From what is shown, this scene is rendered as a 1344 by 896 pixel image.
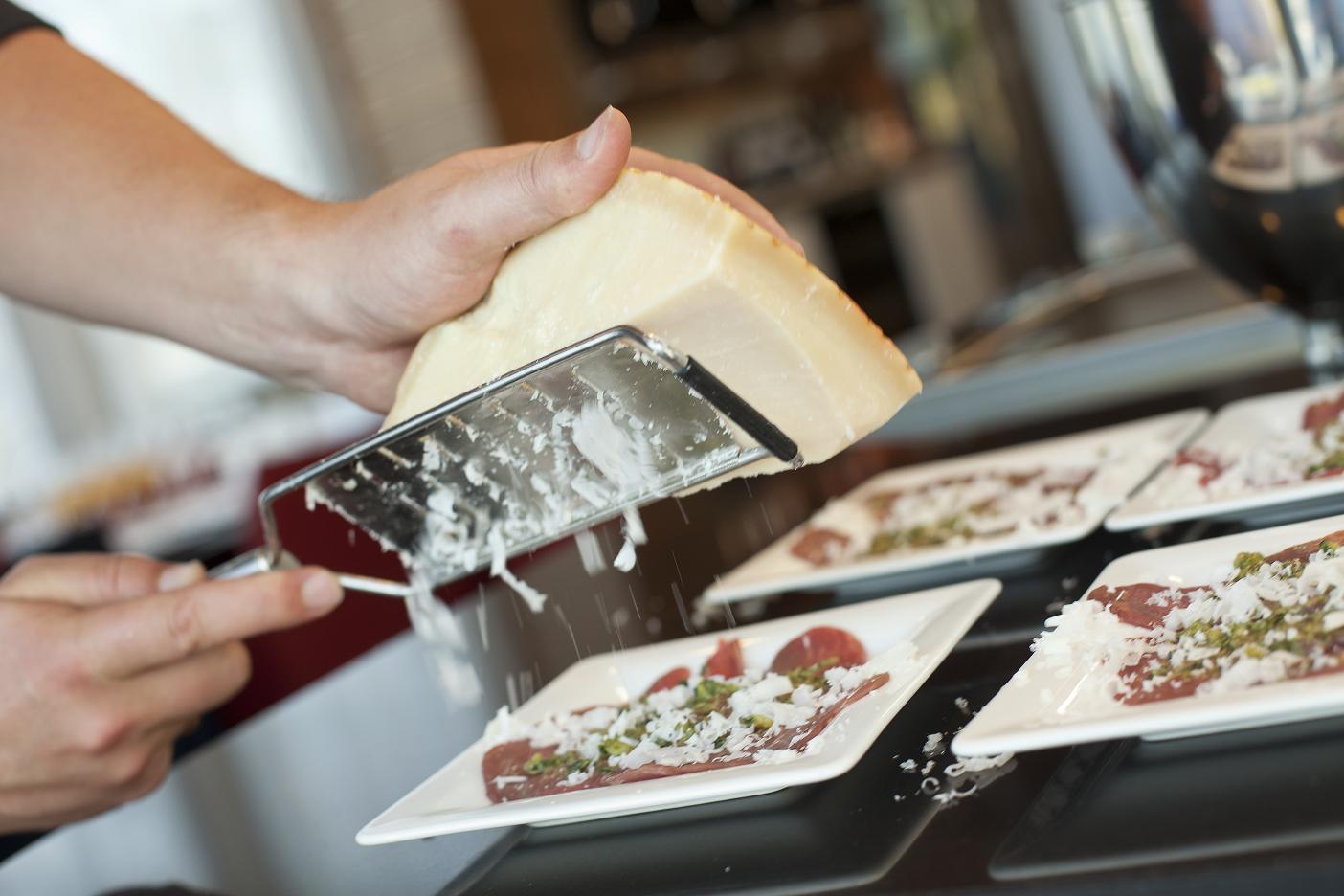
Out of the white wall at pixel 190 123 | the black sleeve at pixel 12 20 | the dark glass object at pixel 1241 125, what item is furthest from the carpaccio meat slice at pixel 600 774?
the white wall at pixel 190 123

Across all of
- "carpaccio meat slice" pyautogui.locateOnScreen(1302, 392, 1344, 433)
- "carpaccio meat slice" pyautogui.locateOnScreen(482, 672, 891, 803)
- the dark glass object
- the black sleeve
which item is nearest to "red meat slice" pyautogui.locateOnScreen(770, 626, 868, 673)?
"carpaccio meat slice" pyautogui.locateOnScreen(482, 672, 891, 803)

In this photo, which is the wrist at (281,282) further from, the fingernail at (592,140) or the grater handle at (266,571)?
the fingernail at (592,140)

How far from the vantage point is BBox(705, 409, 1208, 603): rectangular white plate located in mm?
1138

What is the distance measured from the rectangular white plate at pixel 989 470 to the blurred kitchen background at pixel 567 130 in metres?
2.69

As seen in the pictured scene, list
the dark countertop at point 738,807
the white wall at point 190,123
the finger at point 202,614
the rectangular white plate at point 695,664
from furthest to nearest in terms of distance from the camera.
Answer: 1. the white wall at point 190,123
2. the finger at point 202,614
3. the rectangular white plate at point 695,664
4. the dark countertop at point 738,807

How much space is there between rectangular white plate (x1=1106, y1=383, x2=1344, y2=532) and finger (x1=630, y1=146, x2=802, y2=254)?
347mm

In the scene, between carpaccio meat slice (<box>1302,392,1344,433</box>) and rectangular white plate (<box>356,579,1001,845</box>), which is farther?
carpaccio meat slice (<box>1302,392,1344,433</box>)

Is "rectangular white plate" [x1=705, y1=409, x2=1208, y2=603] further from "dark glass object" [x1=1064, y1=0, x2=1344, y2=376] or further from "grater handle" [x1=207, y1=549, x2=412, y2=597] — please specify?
"grater handle" [x1=207, y1=549, x2=412, y2=597]

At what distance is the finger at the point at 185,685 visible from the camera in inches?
44.7

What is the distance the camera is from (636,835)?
0.79m

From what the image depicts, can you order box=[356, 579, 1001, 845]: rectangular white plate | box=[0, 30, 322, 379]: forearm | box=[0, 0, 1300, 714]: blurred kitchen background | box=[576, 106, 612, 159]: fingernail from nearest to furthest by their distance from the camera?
box=[356, 579, 1001, 845]: rectangular white plate → box=[576, 106, 612, 159]: fingernail → box=[0, 30, 322, 379]: forearm → box=[0, 0, 1300, 714]: blurred kitchen background

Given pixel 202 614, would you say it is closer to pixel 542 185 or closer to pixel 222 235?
pixel 222 235

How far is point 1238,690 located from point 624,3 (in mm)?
5487

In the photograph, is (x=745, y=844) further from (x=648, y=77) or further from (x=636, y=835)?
(x=648, y=77)
